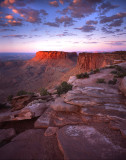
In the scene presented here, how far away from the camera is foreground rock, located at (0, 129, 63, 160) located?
2.79 meters

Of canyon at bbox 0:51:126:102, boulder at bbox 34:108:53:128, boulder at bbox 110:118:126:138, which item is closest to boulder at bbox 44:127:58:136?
boulder at bbox 34:108:53:128

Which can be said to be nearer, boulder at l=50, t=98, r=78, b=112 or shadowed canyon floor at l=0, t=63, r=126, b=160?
shadowed canyon floor at l=0, t=63, r=126, b=160

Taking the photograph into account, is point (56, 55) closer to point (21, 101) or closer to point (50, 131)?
point (21, 101)

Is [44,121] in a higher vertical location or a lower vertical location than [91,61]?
lower

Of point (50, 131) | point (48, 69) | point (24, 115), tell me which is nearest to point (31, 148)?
point (50, 131)

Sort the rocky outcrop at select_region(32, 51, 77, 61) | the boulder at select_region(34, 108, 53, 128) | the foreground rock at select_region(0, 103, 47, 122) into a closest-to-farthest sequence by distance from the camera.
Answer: the boulder at select_region(34, 108, 53, 128) < the foreground rock at select_region(0, 103, 47, 122) < the rocky outcrop at select_region(32, 51, 77, 61)

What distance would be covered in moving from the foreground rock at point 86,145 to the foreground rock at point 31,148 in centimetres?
31

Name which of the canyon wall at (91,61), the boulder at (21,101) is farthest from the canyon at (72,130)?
the canyon wall at (91,61)

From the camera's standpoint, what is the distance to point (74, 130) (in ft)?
11.7

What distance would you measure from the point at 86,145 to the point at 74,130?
0.75m

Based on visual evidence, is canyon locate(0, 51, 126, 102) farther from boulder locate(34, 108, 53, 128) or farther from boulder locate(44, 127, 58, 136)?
boulder locate(44, 127, 58, 136)

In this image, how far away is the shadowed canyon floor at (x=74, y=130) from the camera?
2756 mm

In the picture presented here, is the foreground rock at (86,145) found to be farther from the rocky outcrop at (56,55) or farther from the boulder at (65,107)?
the rocky outcrop at (56,55)

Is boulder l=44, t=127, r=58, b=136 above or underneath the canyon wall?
underneath
